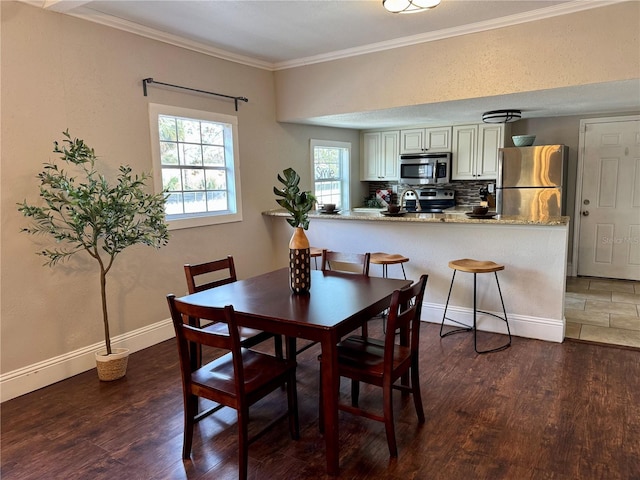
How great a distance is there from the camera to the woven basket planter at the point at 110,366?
3033mm

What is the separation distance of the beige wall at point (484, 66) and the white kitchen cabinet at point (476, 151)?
213 cm

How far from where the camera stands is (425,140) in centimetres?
615

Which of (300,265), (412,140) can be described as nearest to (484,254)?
(300,265)

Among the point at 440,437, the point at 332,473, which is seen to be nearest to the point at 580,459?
the point at 440,437

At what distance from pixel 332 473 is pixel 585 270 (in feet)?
16.3

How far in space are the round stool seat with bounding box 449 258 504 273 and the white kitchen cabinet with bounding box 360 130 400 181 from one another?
307 centimetres

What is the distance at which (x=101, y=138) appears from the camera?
329cm

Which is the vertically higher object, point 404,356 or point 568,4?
point 568,4

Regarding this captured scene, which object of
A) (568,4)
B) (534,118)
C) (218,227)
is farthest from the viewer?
(534,118)

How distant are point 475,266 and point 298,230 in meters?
1.72

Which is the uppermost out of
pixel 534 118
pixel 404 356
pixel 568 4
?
pixel 568 4

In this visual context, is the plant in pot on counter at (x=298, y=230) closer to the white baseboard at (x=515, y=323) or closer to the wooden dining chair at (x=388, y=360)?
the wooden dining chair at (x=388, y=360)

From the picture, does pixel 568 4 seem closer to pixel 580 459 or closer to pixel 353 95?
pixel 353 95

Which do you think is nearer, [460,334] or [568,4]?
[568,4]
